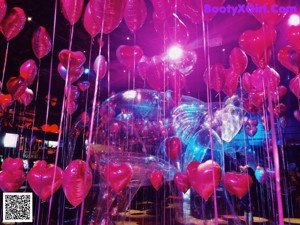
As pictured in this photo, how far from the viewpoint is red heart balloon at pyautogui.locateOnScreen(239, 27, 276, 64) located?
2.14 m

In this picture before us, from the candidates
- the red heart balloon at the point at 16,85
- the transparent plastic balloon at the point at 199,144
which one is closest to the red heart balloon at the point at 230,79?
the transparent plastic balloon at the point at 199,144

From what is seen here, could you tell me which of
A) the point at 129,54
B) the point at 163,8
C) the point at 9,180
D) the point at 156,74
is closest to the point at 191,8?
the point at 163,8

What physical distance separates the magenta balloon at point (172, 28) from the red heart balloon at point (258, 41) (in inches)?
32.6

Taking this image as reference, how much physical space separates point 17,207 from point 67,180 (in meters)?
0.38

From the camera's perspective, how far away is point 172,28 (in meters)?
2.88

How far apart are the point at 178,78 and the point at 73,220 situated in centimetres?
295

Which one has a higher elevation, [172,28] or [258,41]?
[172,28]

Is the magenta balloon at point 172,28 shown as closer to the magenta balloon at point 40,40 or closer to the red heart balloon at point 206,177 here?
the magenta balloon at point 40,40

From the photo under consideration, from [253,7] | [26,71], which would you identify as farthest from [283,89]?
[26,71]

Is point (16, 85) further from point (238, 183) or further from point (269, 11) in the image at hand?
point (269, 11)

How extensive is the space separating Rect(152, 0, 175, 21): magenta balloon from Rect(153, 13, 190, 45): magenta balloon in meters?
0.13

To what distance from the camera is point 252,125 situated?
554 centimetres

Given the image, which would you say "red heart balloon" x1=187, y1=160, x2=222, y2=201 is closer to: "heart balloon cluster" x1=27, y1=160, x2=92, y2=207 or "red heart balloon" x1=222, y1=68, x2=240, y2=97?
"heart balloon cluster" x1=27, y1=160, x2=92, y2=207

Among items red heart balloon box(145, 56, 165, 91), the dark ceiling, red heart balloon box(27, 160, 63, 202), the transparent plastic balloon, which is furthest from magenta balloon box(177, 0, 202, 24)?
the transparent plastic balloon
